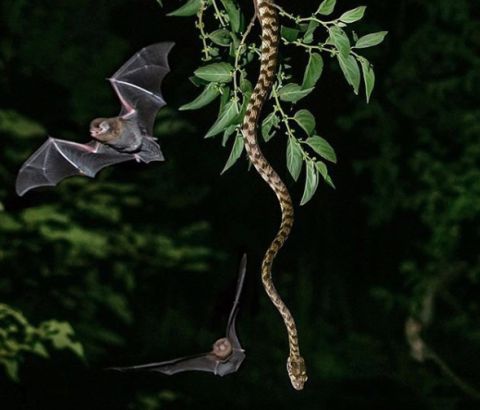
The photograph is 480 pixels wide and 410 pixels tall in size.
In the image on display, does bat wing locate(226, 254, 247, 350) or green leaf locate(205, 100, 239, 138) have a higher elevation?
green leaf locate(205, 100, 239, 138)

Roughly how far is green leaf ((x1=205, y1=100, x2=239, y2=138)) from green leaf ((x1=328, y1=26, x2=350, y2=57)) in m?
0.17

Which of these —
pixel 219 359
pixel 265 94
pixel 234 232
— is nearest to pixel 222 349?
pixel 219 359

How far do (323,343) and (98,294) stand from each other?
1.17 meters

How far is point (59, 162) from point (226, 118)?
45cm

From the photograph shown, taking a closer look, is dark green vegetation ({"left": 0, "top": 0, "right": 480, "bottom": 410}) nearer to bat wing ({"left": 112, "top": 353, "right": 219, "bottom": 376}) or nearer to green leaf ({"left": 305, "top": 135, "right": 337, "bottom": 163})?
bat wing ({"left": 112, "top": 353, "right": 219, "bottom": 376})

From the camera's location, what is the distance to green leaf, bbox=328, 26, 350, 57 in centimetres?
155

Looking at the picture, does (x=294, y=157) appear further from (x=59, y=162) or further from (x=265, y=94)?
(x=59, y=162)

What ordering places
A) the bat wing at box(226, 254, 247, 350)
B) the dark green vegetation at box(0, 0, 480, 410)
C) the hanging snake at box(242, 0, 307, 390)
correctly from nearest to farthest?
1. the hanging snake at box(242, 0, 307, 390)
2. the bat wing at box(226, 254, 247, 350)
3. the dark green vegetation at box(0, 0, 480, 410)

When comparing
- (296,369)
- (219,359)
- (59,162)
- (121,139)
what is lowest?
(296,369)

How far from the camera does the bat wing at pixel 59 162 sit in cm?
181

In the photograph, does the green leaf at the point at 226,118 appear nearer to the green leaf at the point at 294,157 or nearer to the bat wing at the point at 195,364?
the green leaf at the point at 294,157

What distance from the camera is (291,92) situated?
1621mm

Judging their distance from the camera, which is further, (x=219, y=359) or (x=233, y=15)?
(x=219, y=359)

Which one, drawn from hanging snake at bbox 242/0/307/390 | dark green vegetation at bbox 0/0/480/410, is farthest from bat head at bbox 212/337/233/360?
dark green vegetation at bbox 0/0/480/410
